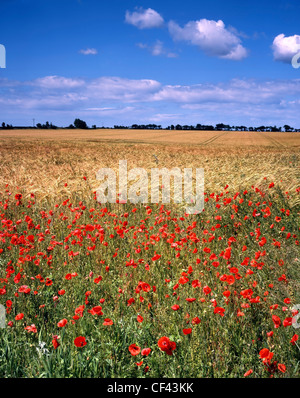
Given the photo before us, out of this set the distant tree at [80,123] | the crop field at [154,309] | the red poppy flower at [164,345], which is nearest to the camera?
the red poppy flower at [164,345]

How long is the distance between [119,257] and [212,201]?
2.99 m

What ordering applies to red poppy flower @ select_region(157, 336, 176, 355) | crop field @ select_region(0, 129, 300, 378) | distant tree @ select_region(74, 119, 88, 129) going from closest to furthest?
red poppy flower @ select_region(157, 336, 176, 355) < crop field @ select_region(0, 129, 300, 378) < distant tree @ select_region(74, 119, 88, 129)

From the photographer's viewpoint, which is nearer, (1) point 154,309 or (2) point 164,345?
(2) point 164,345

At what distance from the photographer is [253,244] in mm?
4309

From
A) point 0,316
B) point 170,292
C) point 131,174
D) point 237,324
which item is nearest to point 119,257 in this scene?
point 170,292

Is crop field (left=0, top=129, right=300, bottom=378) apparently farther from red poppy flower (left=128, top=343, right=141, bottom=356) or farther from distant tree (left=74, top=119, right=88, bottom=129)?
distant tree (left=74, top=119, right=88, bottom=129)

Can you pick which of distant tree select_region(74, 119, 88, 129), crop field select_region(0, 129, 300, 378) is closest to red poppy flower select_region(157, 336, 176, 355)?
crop field select_region(0, 129, 300, 378)

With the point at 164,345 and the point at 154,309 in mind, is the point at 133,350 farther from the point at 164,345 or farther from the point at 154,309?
the point at 154,309

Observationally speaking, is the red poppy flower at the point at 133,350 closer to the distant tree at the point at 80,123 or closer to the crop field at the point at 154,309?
the crop field at the point at 154,309

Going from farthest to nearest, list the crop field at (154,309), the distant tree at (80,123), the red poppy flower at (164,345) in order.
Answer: the distant tree at (80,123) → the crop field at (154,309) → the red poppy flower at (164,345)

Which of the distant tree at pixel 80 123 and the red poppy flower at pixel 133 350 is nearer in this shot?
the red poppy flower at pixel 133 350

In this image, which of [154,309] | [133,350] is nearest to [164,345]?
[133,350]

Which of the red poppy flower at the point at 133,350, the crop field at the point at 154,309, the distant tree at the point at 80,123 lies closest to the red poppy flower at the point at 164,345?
the crop field at the point at 154,309
